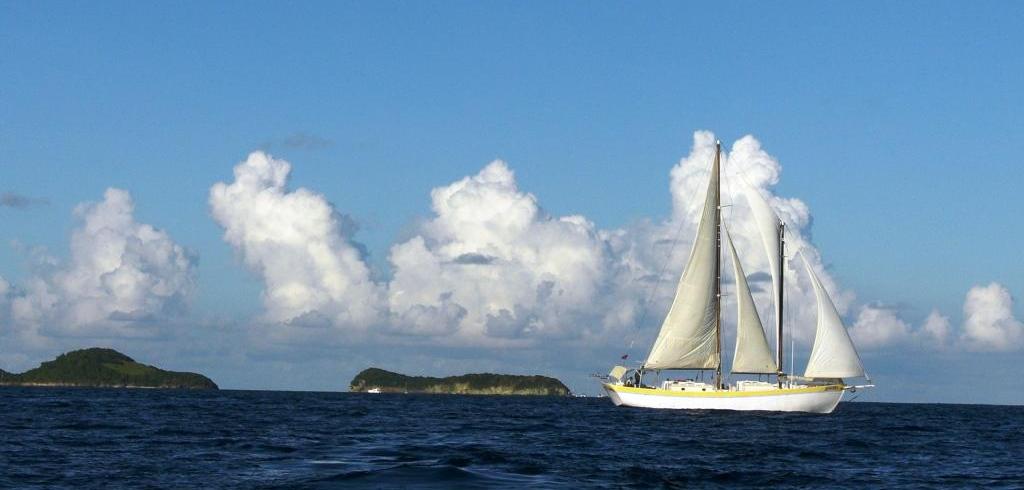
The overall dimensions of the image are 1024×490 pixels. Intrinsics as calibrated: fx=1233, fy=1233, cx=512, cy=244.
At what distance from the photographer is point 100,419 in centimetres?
9600

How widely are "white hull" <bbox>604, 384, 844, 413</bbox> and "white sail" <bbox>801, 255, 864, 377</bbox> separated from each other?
2.64 meters

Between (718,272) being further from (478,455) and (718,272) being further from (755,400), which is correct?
(478,455)

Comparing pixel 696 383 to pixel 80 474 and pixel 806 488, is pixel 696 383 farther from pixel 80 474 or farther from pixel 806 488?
pixel 80 474

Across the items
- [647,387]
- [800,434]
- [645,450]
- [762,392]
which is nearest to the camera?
[645,450]

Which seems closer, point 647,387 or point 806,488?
point 806,488

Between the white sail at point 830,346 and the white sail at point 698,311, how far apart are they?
10.2 metres

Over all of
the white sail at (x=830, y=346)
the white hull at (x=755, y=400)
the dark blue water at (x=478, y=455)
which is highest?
the white sail at (x=830, y=346)

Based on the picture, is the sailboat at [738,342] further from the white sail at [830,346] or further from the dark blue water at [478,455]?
the dark blue water at [478,455]

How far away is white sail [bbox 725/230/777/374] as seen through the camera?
12169cm

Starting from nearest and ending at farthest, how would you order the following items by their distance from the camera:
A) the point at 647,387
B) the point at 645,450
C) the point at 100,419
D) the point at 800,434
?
1. the point at 645,450
2. the point at 800,434
3. the point at 100,419
4. the point at 647,387

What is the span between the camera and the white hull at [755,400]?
120 meters

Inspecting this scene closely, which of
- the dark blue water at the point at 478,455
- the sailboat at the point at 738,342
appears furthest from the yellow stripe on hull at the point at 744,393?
the dark blue water at the point at 478,455

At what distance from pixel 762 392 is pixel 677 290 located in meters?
13.0

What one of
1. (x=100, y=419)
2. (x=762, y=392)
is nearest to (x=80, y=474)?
(x=100, y=419)
